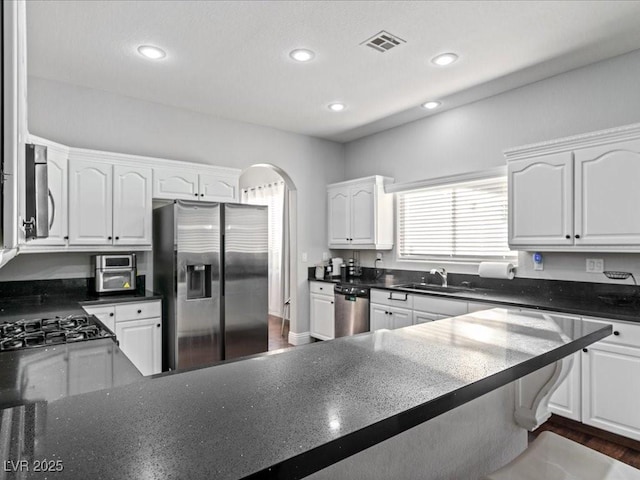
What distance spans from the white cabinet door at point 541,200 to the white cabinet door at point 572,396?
923 mm

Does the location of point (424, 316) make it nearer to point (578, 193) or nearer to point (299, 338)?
point (578, 193)

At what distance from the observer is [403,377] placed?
88cm

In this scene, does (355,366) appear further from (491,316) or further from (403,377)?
(491,316)

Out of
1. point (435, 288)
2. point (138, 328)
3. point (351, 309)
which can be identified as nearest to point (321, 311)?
point (351, 309)

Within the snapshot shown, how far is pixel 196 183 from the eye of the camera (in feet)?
13.0

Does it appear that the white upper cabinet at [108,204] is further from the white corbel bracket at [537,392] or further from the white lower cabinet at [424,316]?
the white corbel bracket at [537,392]

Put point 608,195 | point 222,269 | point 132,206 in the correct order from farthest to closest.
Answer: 1. point 222,269
2. point 132,206
3. point 608,195

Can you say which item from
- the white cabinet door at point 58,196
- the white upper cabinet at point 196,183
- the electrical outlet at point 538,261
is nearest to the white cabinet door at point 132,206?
the white upper cabinet at point 196,183

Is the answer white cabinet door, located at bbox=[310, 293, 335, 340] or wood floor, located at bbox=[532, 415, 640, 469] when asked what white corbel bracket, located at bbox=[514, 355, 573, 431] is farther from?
white cabinet door, located at bbox=[310, 293, 335, 340]

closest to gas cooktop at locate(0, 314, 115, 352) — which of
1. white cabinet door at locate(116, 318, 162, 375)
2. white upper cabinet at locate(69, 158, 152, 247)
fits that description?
white cabinet door at locate(116, 318, 162, 375)

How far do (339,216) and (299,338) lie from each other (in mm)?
1702

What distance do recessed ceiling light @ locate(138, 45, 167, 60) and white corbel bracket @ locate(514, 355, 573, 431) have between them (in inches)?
124

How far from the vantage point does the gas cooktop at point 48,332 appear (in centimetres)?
183

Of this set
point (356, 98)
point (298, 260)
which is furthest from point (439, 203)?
point (298, 260)
